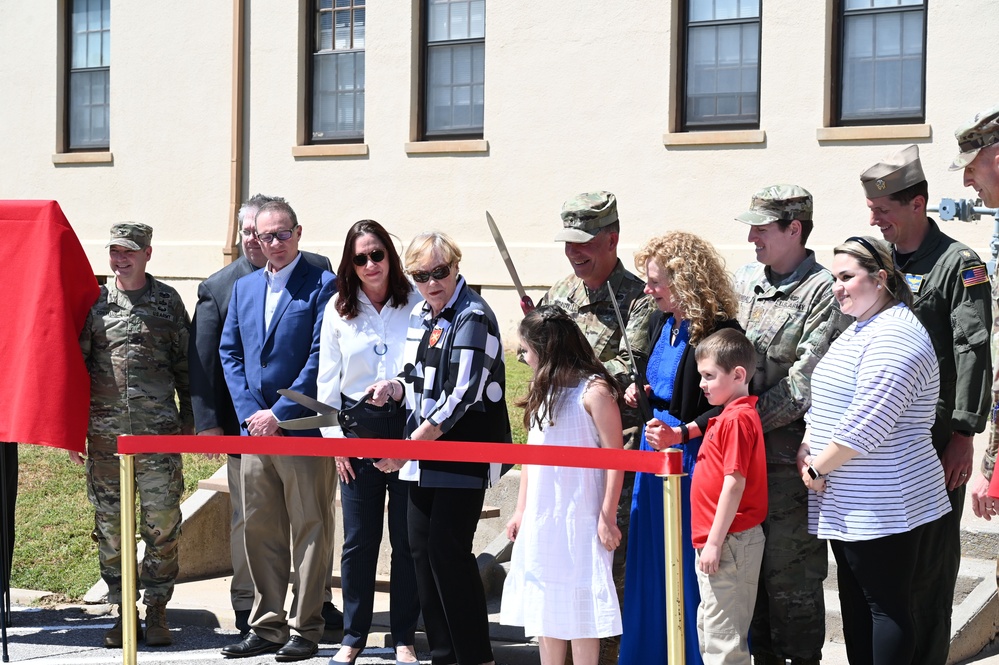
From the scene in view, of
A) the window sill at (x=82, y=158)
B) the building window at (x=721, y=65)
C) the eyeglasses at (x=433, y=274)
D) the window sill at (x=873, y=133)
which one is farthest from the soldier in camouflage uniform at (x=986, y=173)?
the window sill at (x=82, y=158)

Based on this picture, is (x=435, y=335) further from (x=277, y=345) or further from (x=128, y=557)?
(x=128, y=557)

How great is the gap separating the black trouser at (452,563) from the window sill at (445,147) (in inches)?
313

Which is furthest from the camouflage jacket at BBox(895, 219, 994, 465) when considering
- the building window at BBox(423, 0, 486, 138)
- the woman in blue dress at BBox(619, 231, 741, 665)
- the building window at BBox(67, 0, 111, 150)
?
the building window at BBox(67, 0, 111, 150)

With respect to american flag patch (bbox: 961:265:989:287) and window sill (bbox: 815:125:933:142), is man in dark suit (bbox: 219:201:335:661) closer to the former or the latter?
american flag patch (bbox: 961:265:989:287)

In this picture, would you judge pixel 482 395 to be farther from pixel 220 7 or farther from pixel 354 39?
pixel 220 7

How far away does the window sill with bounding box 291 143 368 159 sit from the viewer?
13.8 metres

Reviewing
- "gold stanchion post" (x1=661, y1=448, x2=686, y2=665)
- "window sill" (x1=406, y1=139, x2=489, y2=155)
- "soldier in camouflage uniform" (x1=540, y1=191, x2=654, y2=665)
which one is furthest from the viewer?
"window sill" (x1=406, y1=139, x2=489, y2=155)

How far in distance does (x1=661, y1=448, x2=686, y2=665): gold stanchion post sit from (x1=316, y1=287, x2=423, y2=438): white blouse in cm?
212

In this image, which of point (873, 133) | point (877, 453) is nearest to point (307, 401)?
point (877, 453)

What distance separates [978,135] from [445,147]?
925 cm

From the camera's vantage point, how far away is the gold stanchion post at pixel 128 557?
5.16m

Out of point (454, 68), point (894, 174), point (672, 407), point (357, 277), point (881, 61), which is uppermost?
point (454, 68)

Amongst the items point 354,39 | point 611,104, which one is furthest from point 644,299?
point 354,39

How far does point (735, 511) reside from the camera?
4.71m
